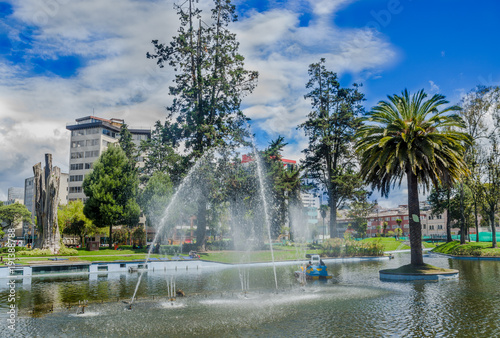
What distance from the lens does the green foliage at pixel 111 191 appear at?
54.8m

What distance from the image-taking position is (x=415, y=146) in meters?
30.2

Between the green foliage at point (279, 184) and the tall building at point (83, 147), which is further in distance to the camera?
the tall building at point (83, 147)

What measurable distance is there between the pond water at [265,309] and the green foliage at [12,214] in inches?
3550

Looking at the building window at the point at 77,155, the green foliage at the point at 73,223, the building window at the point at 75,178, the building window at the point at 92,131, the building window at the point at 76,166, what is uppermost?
the building window at the point at 92,131

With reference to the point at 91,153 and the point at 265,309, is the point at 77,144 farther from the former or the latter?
the point at 265,309

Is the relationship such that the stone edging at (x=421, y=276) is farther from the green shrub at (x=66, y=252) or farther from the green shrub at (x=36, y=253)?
the green shrub at (x=36, y=253)

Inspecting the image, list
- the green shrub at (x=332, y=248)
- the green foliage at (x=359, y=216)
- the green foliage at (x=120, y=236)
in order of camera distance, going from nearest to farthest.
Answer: the green shrub at (x=332, y=248) → the green foliage at (x=120, y=236) → the green foliage at (x=359, y=216)

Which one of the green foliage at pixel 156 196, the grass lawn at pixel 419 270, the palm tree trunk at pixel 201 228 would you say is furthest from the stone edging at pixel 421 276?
the green foliage at pixel 156 196

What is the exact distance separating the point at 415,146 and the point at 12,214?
365 feet

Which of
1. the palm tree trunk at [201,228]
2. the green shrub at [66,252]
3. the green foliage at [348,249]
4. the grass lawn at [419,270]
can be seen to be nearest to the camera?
the grass lawn at [419,270]

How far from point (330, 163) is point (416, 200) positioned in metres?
34.5

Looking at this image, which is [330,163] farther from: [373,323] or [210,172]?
[373,323]

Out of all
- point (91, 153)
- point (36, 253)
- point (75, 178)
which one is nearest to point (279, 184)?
point (36, 253)

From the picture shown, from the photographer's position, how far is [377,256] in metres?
52.2
